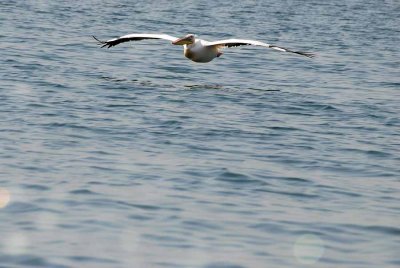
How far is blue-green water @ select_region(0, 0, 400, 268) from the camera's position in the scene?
10.0 m

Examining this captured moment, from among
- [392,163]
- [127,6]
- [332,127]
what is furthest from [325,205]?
[127,6]

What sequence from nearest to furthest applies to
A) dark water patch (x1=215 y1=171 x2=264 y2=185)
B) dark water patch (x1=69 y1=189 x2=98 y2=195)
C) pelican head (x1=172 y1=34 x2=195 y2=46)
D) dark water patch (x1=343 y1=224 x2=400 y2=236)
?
A: 1. dark water patch (x1=343 y1=224 x2=400 y2=236)
2. dark water patch (x1=69 y1=189 x2=98 y2=195)
3. dark water patch (x1=215 y1=171 x2=264 y2=185)
4. pelican head (x1=172 y1=34 x2=195 y2=46)

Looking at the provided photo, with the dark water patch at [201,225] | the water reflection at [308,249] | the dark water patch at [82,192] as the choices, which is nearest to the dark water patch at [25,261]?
the dark water patch at [201,225]

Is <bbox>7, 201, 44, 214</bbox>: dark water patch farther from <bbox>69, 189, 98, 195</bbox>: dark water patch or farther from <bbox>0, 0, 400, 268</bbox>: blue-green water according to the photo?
<bbox>69, 189, 98, 195</bbox>: dark water patch

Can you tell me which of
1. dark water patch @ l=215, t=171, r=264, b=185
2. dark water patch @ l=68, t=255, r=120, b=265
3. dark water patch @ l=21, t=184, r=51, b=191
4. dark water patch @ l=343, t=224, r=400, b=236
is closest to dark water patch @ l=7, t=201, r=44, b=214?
dark water patch @ l=21, t=184, r=51, b=191

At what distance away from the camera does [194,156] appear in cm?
1404

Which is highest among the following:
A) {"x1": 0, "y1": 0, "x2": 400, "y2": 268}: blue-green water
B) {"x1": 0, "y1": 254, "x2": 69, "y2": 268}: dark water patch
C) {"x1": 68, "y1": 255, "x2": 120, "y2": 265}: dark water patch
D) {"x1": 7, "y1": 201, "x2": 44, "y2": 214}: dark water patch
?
{"x1": 0, "y1": 254, "x2": 69, "y2": 268}: dark water patch

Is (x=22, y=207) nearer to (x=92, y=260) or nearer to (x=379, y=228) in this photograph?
(x=92, y=260)

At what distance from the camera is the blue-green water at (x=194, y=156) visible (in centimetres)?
1004

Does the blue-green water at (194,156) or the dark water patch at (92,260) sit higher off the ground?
the dark water patch at (92,260)

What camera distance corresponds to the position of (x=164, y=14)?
119 ft

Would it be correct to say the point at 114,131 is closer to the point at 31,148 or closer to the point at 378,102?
the point at 31,148

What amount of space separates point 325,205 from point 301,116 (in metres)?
6.30

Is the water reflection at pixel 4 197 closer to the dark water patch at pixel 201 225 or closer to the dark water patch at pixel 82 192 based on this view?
the dark water patch at pixel 82 192
